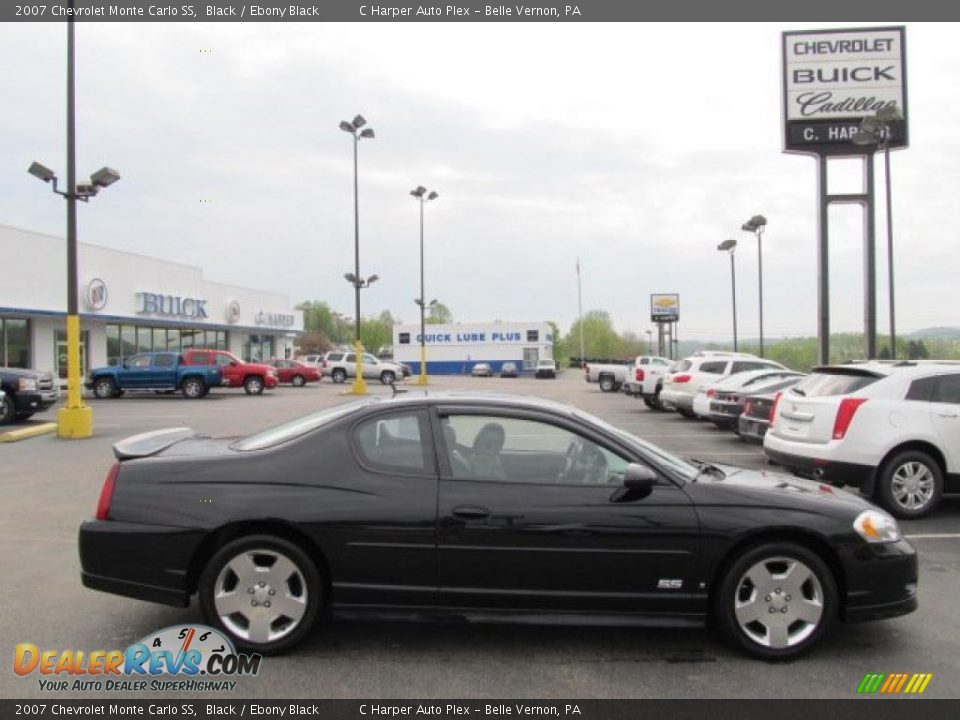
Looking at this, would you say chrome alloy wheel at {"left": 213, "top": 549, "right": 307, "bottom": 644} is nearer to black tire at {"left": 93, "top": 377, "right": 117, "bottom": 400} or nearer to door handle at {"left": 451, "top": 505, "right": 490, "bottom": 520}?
door handle at {"left": 451, "top": 505, "right": 490, "bottom": 520}

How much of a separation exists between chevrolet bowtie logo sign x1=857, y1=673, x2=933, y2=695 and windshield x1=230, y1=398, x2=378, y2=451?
3.11 metres

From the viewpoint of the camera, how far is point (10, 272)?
27000 mm

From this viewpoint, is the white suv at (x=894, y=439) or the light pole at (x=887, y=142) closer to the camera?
→ the white suv at (x=894, y=439)

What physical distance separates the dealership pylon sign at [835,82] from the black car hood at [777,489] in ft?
63.0

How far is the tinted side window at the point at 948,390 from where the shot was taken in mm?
7938

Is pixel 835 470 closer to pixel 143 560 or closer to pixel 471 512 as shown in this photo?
pixel 471 512

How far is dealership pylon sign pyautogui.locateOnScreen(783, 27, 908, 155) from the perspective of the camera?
20.7m

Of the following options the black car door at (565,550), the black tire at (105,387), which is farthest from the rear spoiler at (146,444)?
the black tire at (105,387)

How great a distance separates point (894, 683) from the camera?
390cm

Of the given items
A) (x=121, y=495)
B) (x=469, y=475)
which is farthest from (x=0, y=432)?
(x=469, y=475)

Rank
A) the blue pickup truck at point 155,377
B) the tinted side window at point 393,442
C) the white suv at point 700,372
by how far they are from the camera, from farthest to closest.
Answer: the blue pickup truck at point 155,377 → the white suv at point 700,372 → the tinted side window at point 393,442

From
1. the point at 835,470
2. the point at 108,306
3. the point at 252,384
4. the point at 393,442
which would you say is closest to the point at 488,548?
the point at 393,442

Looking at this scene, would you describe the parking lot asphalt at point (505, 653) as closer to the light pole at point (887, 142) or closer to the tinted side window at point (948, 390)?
the tinted side window at point (948, 390)

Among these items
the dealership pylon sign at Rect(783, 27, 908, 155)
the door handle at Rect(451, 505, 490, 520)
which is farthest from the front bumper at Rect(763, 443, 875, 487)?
the dealership pylon sign at Rect(783, 27, 908, 155)
